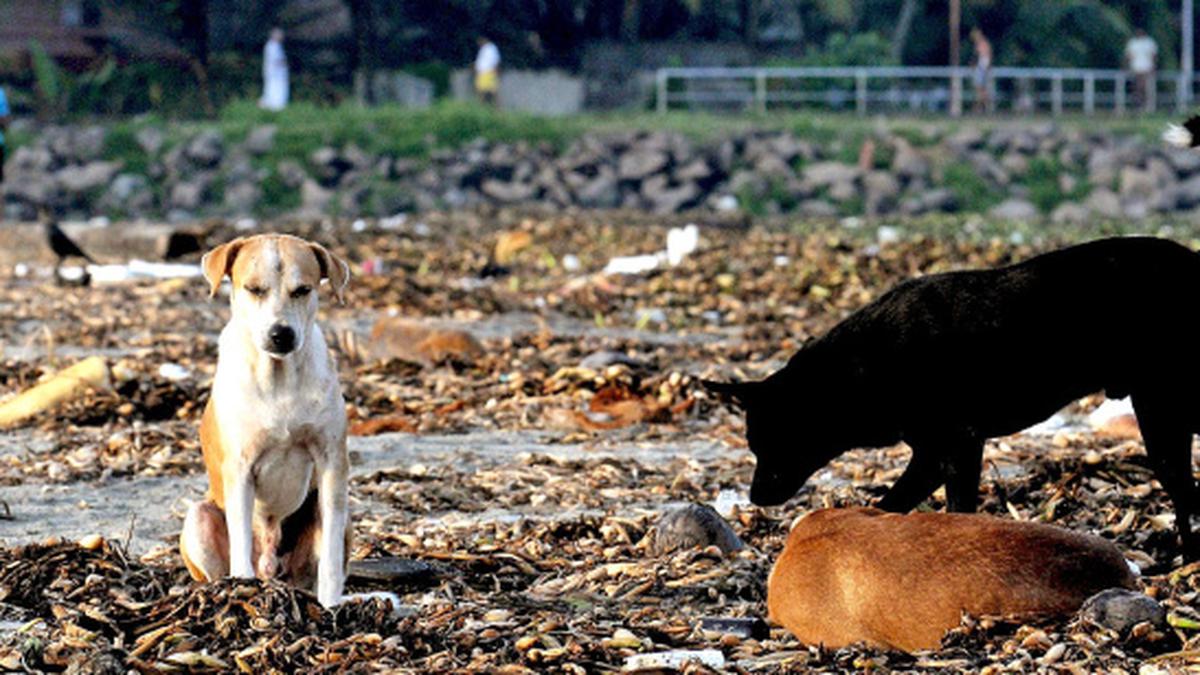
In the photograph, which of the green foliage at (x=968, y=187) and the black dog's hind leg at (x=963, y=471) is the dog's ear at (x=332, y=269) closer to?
the black dog's hind leg at (x=963, y=471)

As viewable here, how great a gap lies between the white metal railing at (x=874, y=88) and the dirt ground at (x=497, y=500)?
93.6ft

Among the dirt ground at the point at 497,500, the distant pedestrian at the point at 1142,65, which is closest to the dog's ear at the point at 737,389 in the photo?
the dirt ground at the point at 497,500

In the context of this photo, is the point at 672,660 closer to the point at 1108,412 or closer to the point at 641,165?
the point at 1108,412

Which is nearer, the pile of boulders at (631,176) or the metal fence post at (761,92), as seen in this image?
the pile of boulders at (631,176)

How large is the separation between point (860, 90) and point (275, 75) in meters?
12.1

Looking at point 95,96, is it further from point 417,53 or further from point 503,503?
point 503,503

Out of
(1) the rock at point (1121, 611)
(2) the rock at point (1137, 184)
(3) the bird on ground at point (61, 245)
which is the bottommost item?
(2) the rock at point (1137, 184)

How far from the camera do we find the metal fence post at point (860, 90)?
142ft

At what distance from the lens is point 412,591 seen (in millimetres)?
6262

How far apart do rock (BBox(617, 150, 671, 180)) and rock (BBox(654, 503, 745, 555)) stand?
108ft

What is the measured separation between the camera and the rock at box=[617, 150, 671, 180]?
129 feet

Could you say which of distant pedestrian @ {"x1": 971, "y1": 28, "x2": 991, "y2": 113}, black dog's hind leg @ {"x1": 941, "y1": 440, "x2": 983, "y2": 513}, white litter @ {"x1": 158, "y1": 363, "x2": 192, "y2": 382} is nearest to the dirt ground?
white litter @ {"x1": 158, "y1": 363, "x2": 192, "y2": 382}

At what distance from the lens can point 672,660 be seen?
536cm

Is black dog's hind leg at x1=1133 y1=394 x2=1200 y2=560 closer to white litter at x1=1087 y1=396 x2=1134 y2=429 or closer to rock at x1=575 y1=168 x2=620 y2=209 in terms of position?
white litter at x1=1087 y1=396 x2=1134 y2=429
